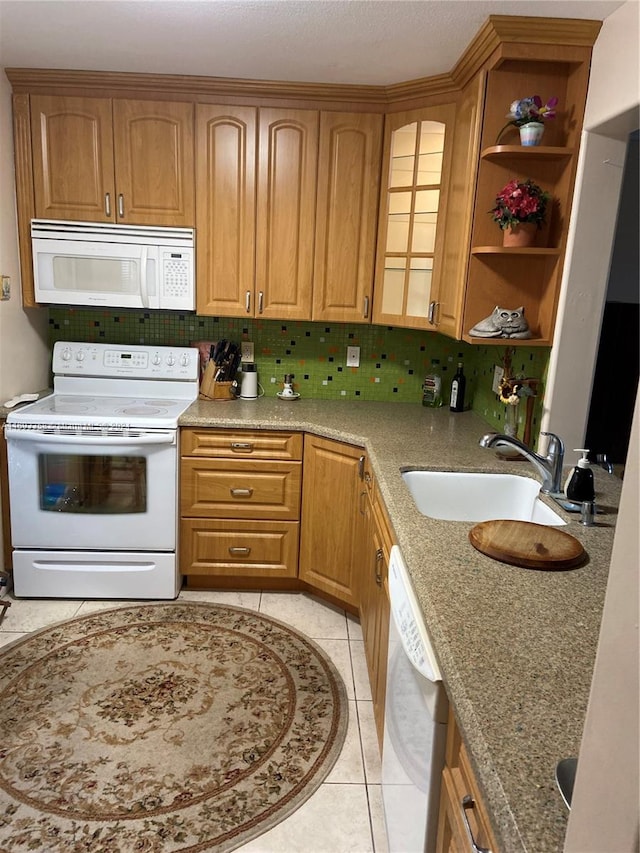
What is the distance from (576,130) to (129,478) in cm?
225

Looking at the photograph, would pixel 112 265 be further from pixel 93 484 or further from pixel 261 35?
pixel 261 35

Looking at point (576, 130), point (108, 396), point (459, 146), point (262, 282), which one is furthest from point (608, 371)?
point (108, 396)

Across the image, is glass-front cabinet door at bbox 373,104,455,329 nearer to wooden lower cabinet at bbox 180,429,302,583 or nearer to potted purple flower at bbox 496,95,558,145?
potted purple flower at bbox 496,95,558,145

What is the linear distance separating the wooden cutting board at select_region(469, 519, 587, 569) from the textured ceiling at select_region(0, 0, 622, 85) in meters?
1.57

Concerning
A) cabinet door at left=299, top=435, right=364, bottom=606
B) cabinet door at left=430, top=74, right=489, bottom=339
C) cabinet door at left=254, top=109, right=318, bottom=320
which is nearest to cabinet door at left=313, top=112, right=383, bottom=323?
cabinet door at left=254, top=109, right=318, bottom=320

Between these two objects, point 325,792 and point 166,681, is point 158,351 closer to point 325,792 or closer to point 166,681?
point 166,681

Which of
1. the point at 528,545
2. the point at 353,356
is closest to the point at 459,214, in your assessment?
the point at 353,356

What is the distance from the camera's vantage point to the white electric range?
104 inches

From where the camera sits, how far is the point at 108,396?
3115mm

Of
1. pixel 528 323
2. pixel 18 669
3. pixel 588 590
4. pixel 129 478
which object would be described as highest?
pixel 528 323

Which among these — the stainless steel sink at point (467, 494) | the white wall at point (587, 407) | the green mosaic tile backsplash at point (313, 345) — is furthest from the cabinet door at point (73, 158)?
the white wall at point (587, 407)

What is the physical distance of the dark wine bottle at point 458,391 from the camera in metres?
3.09

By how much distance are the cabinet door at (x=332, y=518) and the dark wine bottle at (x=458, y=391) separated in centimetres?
80

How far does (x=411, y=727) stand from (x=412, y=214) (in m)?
2.15
